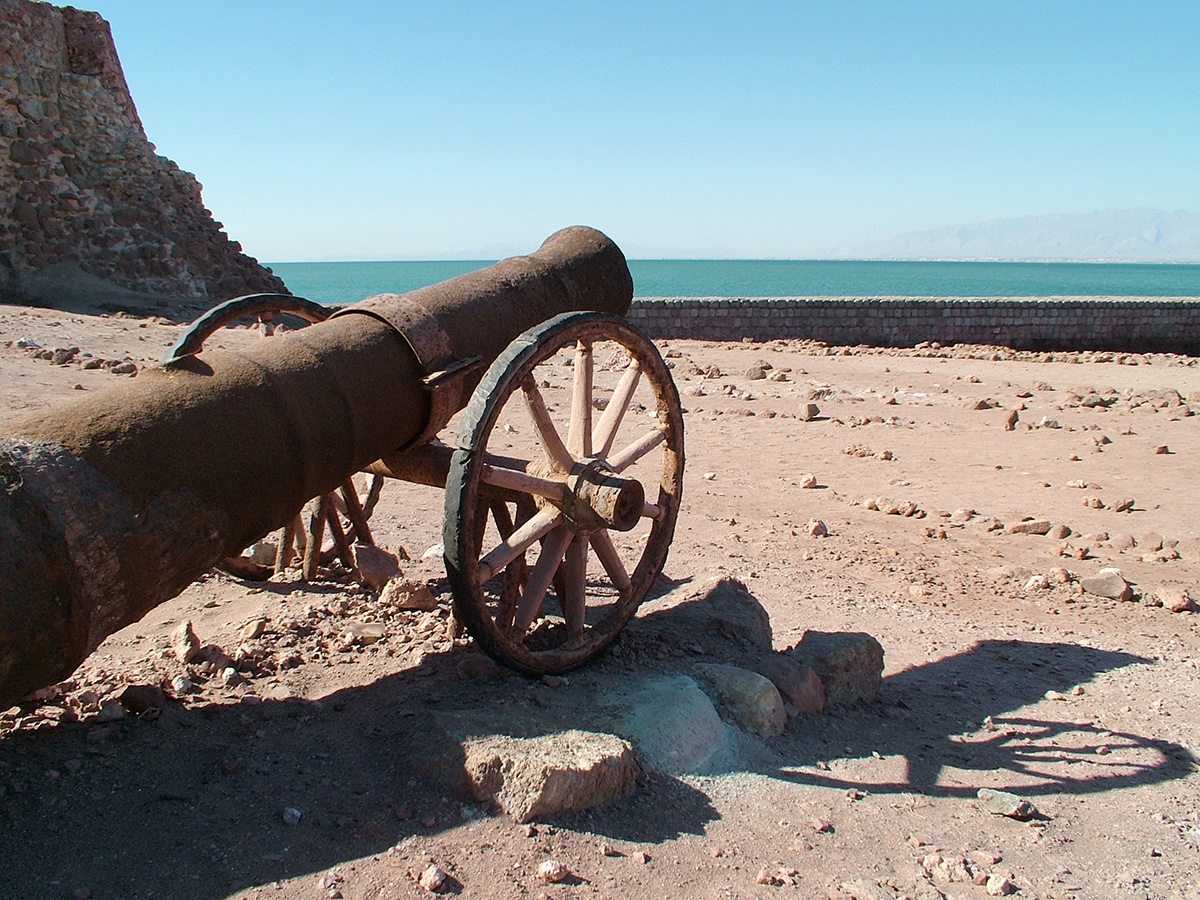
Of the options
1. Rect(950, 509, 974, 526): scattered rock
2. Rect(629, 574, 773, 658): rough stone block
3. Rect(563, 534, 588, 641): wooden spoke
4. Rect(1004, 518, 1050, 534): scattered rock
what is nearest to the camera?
Rect(563, 534, 588, 641): wooden spoke

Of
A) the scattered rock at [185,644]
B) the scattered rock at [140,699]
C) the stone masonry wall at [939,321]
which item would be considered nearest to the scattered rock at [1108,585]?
the scattered rock at [185,644]

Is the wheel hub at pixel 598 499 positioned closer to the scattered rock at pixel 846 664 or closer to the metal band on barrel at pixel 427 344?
the metal band on barrel at pixel 427 344

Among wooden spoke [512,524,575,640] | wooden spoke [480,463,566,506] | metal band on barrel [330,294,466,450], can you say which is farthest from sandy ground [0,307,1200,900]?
metal band on barrel [330,294,466,450]

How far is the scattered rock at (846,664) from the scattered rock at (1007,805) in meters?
0.86

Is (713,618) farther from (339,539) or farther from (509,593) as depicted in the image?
(339,539)

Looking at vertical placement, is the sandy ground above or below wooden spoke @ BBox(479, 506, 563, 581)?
below

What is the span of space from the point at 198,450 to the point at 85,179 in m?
15.8

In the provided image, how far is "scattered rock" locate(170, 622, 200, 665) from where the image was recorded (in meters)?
3.86

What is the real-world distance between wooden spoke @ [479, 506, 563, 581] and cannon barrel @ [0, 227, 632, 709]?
62cm

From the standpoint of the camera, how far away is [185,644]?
389 cm

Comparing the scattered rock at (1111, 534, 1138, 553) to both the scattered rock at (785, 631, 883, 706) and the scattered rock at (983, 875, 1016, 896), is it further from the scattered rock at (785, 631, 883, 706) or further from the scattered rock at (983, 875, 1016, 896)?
the scattered rock at (983, 875, 1016, 896)

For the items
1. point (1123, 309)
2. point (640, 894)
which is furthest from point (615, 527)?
point (1123, 309)

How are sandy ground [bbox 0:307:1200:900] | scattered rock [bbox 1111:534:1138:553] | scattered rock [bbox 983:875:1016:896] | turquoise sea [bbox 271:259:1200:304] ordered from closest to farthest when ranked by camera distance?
sandy ground [bbox 0:307:1200:900], scattered rock [bbox 983:875:1016:896], scattered rock [bbox 1111:534:1138:553], turquoise sea [bbox 271:259:1200:304]

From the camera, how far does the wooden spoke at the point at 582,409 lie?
3945 mm
